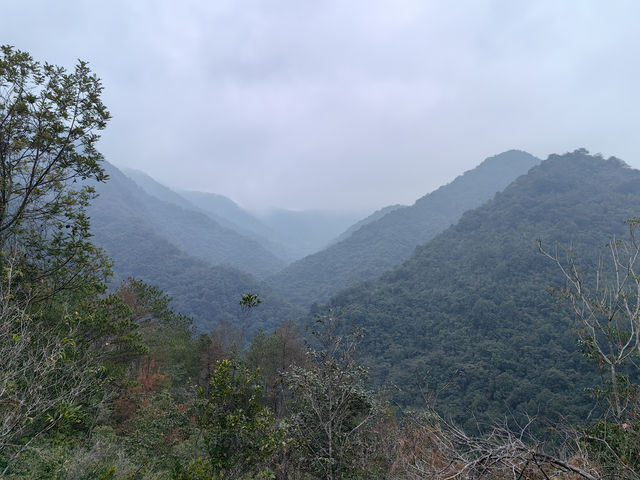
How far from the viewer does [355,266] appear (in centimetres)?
12462

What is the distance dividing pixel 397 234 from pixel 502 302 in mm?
86215

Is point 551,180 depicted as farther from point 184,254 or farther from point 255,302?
point 184,254

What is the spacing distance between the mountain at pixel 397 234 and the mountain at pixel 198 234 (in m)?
33.2

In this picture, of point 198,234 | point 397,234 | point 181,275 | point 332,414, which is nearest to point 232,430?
point 332,414

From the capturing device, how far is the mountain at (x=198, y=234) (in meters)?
159

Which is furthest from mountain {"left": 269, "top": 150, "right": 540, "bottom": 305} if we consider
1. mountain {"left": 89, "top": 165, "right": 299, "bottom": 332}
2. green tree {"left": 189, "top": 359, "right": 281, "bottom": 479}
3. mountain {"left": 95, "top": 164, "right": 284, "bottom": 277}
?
green tree {"left": 189, "top": 359, "right": 281, "bottom": 479}

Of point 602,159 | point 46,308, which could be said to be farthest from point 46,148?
point 602,159

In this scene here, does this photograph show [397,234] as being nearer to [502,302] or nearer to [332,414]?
[502,302]

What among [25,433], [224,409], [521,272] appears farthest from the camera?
[521,272]

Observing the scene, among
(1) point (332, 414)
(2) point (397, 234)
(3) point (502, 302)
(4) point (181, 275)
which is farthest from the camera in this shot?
(2) point (397, 234)

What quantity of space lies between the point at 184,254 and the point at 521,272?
10018 centimetres

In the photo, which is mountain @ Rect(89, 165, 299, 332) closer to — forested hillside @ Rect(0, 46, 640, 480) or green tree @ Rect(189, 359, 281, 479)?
forested hillside @ Rect(0, 46, 640, 480)

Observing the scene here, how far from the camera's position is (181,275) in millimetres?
99438

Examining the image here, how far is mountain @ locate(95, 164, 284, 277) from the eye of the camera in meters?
159
